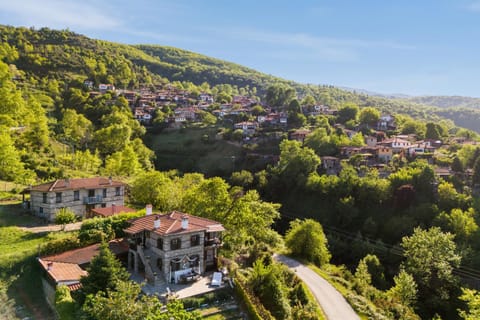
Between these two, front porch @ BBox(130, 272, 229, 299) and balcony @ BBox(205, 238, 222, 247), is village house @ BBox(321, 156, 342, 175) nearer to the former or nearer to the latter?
balcony @ BBox(205, 238, 222, 247)

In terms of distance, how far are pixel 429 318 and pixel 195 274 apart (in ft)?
85.2

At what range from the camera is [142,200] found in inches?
1688

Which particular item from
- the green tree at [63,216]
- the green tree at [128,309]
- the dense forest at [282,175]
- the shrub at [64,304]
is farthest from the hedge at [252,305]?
the green tree at [63,216]

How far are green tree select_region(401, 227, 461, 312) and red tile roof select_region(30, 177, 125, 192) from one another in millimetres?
32324

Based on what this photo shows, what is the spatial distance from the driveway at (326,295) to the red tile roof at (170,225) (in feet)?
33.0

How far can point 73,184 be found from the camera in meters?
36.8

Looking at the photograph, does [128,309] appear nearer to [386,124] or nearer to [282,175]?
[282,175]

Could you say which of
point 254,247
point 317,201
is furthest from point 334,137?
point 254,247

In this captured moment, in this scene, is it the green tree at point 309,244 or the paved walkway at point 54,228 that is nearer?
the paved walkway at point 54,228

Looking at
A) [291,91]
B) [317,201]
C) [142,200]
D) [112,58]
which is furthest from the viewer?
[112,58]

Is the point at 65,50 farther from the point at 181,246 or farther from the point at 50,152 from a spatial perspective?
the point at 181,246

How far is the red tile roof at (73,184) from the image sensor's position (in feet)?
116

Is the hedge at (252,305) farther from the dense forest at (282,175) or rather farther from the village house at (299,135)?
the village house at (299,135)

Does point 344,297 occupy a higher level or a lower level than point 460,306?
higher
